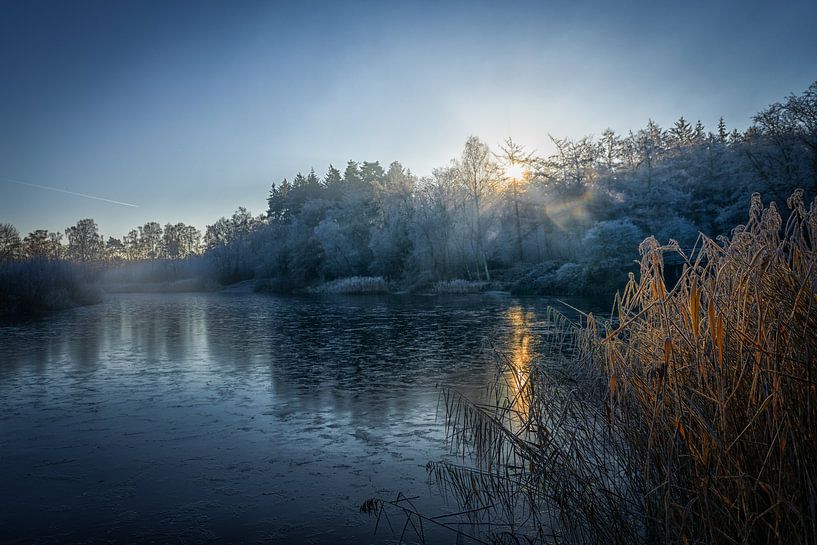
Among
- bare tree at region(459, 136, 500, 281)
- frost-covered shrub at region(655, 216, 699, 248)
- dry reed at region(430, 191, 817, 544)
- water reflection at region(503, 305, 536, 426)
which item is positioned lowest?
water reflection at region(503, 305, 536, 426)

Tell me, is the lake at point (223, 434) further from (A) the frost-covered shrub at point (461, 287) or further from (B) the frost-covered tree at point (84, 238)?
(B) the frost-covered tree at point (84, 238)

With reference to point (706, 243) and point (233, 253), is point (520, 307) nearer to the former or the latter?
point (706, 243)

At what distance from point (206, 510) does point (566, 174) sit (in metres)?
48.7

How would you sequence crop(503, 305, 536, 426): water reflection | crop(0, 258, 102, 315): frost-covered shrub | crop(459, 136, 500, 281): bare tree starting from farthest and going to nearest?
crop(459, 136, 500, 281): bare tree < crop(0, 258, 102, 315): frost-covered shrub < crop(503, 305, 536, 426): water reflection

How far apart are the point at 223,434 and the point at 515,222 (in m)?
44.8

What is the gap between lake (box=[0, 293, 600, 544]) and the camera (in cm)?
492

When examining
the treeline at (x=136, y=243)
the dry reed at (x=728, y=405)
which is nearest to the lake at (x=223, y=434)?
the dry reed at (x=728, y=405)

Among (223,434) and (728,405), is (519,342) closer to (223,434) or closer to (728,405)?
(223,434)

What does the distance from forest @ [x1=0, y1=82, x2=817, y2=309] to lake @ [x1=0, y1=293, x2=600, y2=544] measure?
21.2 metres

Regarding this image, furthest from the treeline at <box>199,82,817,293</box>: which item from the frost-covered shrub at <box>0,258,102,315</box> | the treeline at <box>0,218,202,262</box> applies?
the treeline at <box>0,218,202,262</box>

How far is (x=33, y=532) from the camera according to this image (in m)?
4.68

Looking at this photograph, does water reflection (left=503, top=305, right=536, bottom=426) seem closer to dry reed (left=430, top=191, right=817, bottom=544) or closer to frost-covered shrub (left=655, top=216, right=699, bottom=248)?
dry reed (left=430, top=191, right=817, bottom=544)

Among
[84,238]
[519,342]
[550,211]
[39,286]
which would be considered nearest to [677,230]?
[550,211]

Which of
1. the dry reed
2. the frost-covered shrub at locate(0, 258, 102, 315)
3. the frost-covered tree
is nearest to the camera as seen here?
the dry reed
